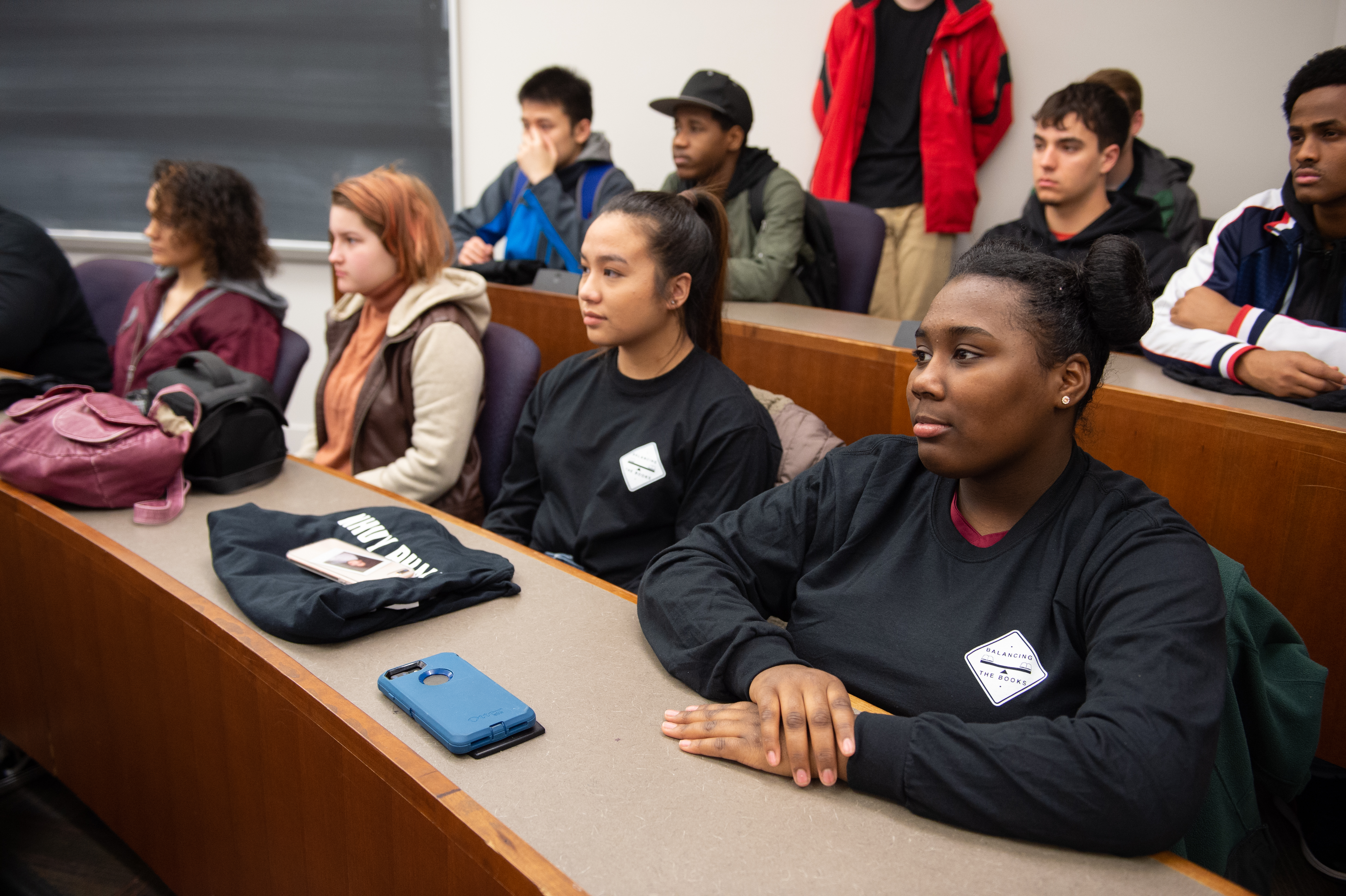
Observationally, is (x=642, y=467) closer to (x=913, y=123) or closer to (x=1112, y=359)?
(x=1112, y=359)

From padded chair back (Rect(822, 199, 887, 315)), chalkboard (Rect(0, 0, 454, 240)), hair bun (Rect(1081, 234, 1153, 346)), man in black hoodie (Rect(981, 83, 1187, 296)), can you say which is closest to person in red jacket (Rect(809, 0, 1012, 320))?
padded chair back (Rect(822, 199, 887, 315))

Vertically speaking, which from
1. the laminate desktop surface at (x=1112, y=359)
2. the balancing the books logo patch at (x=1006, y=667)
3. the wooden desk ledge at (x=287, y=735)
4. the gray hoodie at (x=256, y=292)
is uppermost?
the laminate desktop surface at (x=1112, y=359)

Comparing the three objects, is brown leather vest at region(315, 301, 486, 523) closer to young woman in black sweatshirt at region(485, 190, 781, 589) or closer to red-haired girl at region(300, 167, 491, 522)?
red-haired girl at region(300, 167, 491, 522)

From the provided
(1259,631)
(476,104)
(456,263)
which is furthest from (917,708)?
(476,104)

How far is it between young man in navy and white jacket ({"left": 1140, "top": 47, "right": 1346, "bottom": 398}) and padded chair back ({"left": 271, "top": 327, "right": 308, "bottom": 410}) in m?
2.06

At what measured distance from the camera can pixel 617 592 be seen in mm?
1280

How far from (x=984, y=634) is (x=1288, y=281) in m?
1.27

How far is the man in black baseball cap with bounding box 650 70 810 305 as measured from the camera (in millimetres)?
2701

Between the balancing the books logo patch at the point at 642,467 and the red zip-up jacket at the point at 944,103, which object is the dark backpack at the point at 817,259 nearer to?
the red zip-up jacket at the point at 944,103

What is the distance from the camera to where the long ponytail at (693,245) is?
1680mm

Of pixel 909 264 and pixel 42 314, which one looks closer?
pixel 42 314

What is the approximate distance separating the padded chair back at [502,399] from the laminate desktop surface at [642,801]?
868 millimetres

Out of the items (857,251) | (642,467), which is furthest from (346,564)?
(857,251)

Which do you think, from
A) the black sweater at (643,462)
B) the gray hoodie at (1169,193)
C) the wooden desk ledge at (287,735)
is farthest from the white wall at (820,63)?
the wooden desk ledge at (287,735)
